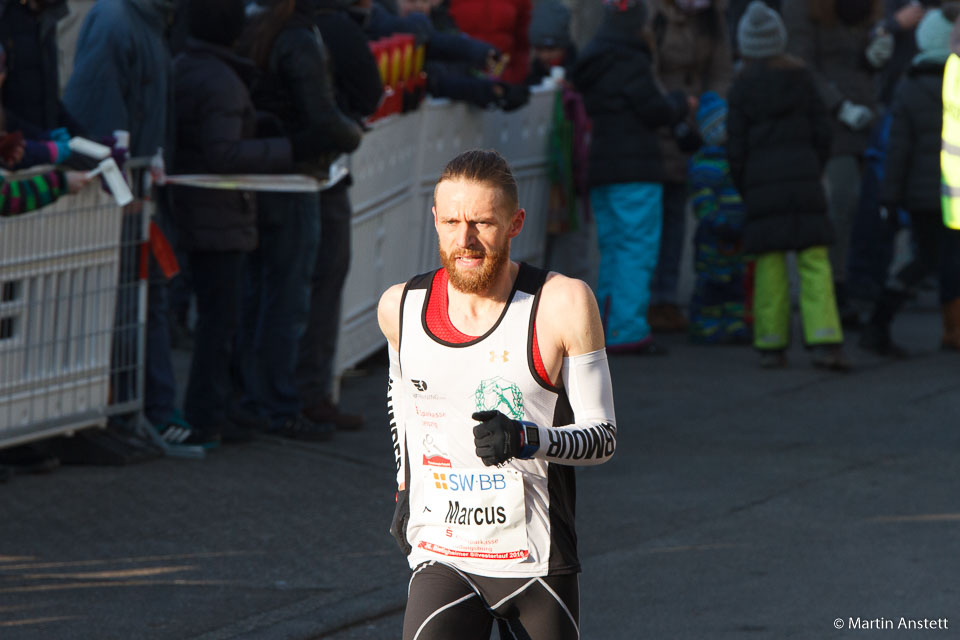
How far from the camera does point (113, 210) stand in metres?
7.12

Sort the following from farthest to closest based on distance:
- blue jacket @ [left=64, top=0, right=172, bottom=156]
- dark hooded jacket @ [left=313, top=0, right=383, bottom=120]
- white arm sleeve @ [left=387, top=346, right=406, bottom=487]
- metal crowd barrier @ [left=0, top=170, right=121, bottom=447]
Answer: dark hooded jacket @ [left=313, top=0, right=383, bottom=120] < blue jacket @ [left=64, top=0, right=172, bottom=156] < metal crowd barrier @ [left=0, top=170, right=121, bottom=447] < white arm sleeve @ [left=387, top=346, right=406, bottom=487]

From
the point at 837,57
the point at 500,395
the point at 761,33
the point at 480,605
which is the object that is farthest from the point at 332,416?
the point at 837,57

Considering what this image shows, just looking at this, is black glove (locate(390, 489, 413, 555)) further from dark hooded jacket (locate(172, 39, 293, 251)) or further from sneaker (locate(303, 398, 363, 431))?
sneaker (locate(303, 398, 363, 431))

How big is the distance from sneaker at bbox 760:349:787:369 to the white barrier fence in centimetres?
191

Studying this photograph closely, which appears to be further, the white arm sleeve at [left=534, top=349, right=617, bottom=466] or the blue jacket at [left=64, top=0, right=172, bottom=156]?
the blue jacket at [left=64, top=0, right=172, bottom=156]

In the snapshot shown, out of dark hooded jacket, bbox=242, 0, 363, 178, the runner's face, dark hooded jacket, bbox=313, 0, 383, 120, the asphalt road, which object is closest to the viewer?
the runner's face

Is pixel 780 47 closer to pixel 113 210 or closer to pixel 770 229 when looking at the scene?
pixel 770 229

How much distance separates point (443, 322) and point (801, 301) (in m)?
6.74

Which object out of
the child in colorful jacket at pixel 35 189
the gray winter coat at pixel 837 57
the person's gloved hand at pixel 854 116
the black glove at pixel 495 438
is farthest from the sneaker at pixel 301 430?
the gray winter coat at pixel 837 57

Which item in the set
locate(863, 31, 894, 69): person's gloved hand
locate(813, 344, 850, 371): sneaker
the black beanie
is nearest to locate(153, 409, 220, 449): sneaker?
locate(813, 344, 850, 371): sneaker

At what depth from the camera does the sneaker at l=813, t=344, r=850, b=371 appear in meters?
10.1

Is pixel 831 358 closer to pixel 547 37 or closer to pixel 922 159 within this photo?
pixel 922 159

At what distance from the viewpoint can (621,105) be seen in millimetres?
10422

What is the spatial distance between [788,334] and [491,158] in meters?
6.84
